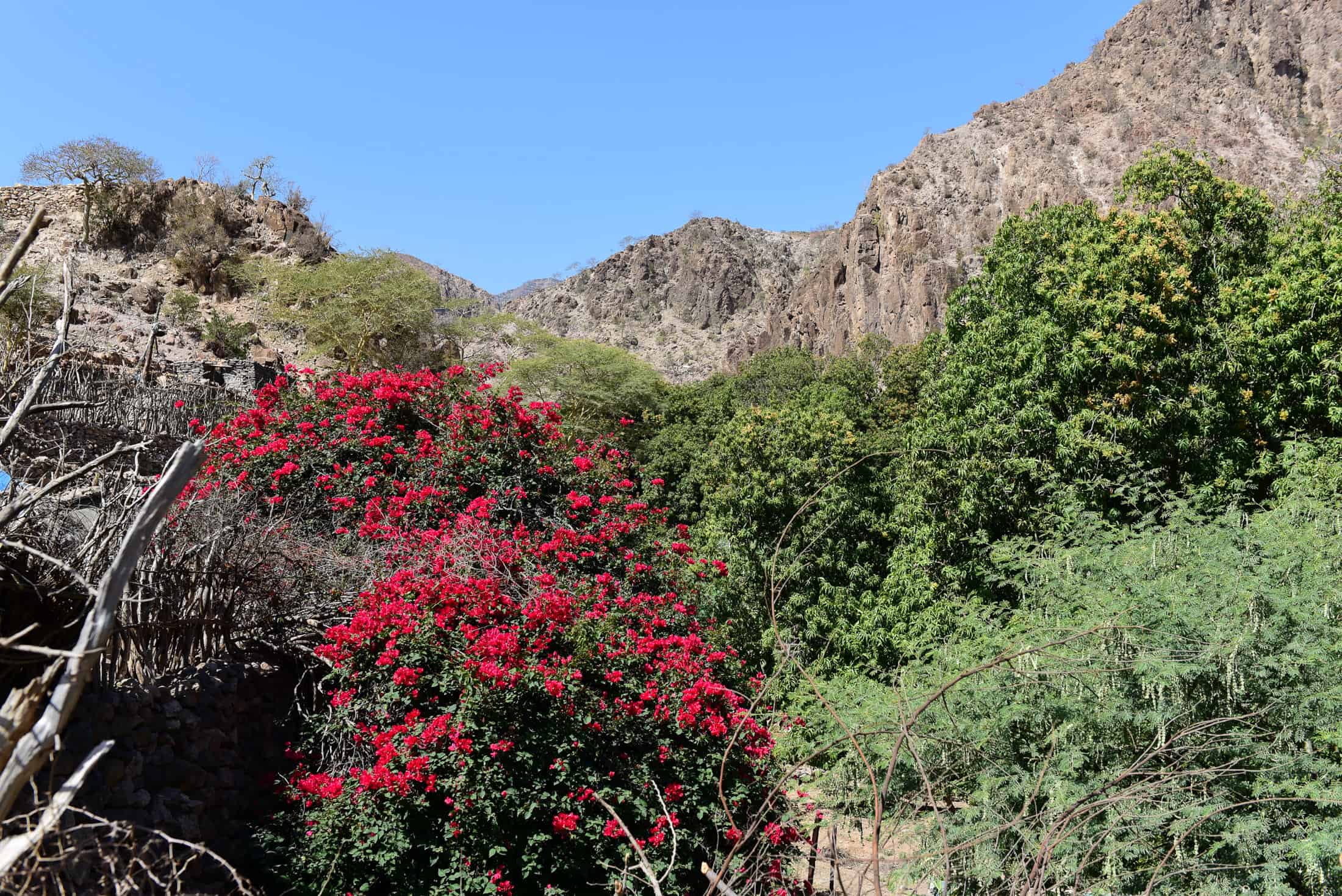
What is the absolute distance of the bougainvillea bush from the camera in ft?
17.1

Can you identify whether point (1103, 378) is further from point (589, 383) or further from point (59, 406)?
point (589, 383)

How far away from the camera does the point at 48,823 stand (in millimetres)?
1492

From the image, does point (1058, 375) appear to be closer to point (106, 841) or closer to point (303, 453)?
point (303, 453)

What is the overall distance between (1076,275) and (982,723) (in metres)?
7.22

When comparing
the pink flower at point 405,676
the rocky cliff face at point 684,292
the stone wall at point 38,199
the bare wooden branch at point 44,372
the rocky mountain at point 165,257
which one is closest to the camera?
the bare wooden branch at point 44,372

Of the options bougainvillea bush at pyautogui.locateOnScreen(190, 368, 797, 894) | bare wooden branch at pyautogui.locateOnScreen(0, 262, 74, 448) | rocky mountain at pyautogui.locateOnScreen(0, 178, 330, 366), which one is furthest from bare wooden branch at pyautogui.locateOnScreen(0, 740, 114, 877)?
rocky mountain at pyautogui.locateOnScreen(0, 178, 330, 366)

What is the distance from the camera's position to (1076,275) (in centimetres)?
1112

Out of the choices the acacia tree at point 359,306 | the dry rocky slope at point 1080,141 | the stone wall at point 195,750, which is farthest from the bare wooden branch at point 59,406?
the dry rocky slope at point 1080,141

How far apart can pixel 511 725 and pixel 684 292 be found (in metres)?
60.8

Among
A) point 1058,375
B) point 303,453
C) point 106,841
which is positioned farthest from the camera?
point 1058,375

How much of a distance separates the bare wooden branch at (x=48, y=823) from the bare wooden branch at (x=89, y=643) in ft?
0.20

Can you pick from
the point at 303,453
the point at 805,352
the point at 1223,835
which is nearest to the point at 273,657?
the point at 303,453

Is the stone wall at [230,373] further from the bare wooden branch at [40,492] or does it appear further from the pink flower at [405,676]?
the bare wooden branch at [40,492]

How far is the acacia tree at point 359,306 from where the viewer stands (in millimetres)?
25094
